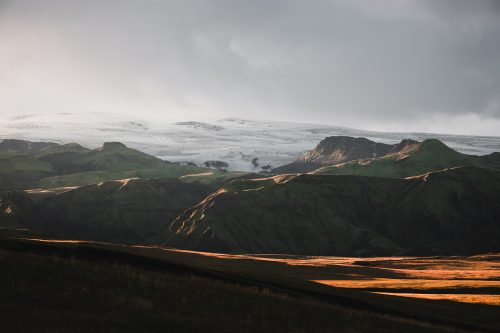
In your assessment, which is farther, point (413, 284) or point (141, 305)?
point (413, 284)

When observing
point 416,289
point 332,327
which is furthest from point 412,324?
point 416,289

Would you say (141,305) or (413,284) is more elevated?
(141,305)

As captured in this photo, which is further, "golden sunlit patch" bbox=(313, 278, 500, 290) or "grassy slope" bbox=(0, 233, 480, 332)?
"golden sunlit patch" bbox=(313, 278, 500, 290)

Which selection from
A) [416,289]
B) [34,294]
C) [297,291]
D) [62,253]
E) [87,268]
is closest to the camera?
[34,294]

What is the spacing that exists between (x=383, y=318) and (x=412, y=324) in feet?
6.67

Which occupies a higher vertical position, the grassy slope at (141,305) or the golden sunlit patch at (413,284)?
the grassy slope at (141,305)

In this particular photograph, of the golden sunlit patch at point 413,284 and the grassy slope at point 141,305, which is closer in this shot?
the grassy slope at point 141,305

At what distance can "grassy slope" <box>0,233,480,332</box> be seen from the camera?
86.2ft

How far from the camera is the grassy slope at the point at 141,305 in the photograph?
26.3 m

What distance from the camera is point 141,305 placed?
30562mm

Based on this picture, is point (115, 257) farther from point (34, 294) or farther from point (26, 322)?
→ point (26, 322)

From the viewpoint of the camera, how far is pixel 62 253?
153ft

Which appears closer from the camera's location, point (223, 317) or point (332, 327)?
point (223, 317)

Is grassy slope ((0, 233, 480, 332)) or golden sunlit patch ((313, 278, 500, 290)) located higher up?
grassy slope ((0, 233, 480, 332))
